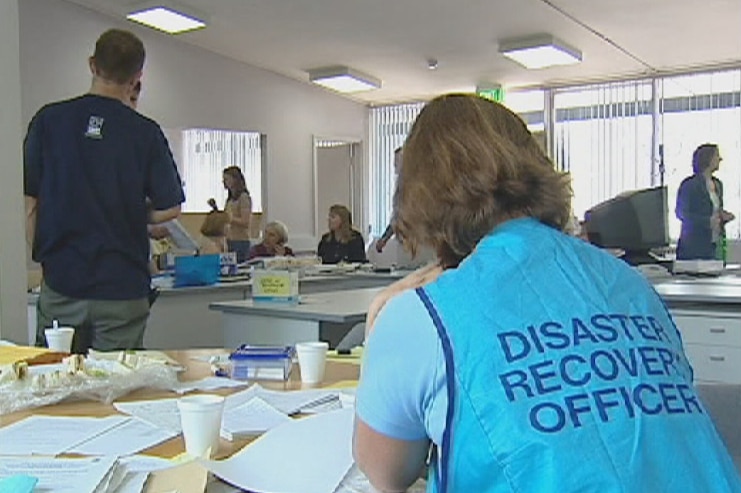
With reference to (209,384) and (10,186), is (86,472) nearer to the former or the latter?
(209,384)

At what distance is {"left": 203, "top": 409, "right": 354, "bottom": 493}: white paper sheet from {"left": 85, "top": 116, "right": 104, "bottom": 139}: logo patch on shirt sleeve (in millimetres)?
1278

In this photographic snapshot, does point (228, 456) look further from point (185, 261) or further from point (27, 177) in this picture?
point (185, 261)

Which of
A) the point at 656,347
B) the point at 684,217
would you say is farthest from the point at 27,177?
the point at 684,217

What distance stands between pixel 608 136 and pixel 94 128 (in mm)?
6878

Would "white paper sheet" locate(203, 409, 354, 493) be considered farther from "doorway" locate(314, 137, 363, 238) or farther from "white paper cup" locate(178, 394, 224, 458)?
"doorway" locate(314, 137, 363, 238)

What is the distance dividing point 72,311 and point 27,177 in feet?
1.33

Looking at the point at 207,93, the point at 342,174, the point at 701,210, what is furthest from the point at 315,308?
the point at 342,174

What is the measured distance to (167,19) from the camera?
259 inches

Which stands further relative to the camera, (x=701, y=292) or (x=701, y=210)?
(x=701, y=210)

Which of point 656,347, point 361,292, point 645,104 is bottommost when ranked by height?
point 361,292

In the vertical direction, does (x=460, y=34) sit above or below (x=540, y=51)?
above

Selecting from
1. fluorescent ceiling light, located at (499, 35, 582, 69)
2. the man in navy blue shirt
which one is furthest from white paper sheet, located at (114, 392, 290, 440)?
fluorescent ceiling light, located at (499, 35, 582, 69)

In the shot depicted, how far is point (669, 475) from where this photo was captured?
0.91 meters

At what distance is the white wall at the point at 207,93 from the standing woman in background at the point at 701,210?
4144 mm
